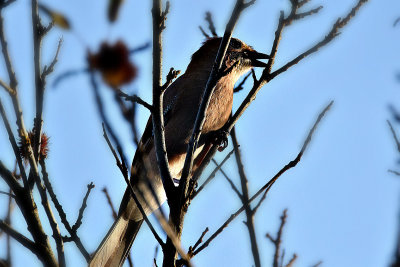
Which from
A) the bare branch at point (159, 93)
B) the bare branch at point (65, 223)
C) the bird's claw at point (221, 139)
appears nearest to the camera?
the bare branch at point (159, 93)

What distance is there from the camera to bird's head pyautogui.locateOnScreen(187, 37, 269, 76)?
18.4ft

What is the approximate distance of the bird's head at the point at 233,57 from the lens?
18.4 ft

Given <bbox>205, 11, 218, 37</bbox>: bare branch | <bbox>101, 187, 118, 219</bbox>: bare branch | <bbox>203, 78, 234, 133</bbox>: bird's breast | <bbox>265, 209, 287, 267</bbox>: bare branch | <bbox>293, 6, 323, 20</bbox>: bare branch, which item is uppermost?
<bbox>205, 11, 218, 37</bbox>: bare branch

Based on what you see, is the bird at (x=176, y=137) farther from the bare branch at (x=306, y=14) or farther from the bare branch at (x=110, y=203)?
the bare branch at (x=306, y=14)

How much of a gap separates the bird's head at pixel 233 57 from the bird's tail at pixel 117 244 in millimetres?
1968

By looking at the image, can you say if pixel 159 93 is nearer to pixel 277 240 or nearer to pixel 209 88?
pixel 209 88

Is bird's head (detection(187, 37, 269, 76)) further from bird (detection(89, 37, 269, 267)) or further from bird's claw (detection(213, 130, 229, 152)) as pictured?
bird's claw (detection(213, 130, 229, 152))

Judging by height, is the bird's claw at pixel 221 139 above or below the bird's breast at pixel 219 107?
below

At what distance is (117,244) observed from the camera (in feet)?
13.9

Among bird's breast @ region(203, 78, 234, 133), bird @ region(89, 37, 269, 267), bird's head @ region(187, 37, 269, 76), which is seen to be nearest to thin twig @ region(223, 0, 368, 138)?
bird @ region(89, 37, 269, 267)

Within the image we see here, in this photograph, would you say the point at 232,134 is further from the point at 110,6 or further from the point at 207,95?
the point at 110,6

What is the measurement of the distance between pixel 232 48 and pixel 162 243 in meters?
3.54

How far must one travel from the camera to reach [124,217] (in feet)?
14.8

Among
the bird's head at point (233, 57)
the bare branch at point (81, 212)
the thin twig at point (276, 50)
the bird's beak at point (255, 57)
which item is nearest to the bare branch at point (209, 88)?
the thin twig at point (276, 50)
